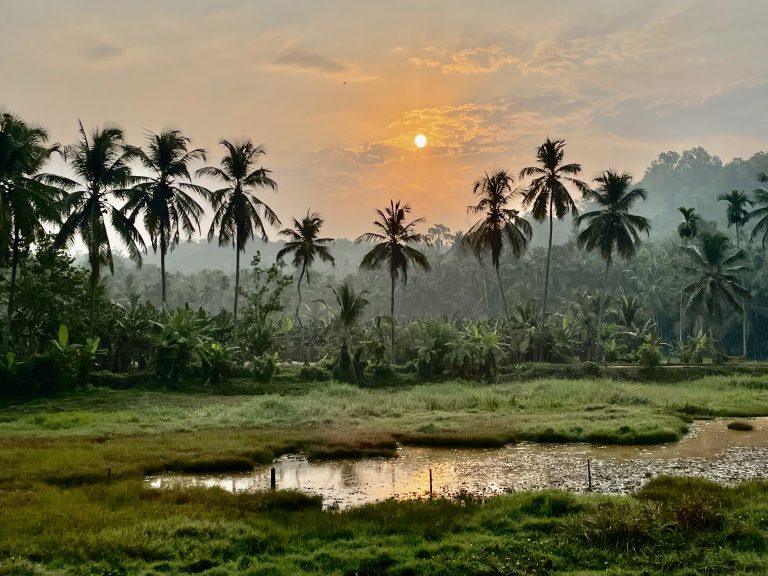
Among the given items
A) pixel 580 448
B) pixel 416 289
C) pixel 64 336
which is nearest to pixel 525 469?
pixel 580 448

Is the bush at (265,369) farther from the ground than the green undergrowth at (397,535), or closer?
farther from the ground

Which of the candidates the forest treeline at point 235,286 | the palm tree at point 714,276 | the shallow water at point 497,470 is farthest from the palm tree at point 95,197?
the palm tree at point 714,276

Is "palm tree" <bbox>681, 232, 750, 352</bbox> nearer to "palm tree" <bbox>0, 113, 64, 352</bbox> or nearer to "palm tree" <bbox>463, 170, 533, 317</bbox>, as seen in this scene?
"palm tree" <bbox>463, 170, 533, 317</bbox>

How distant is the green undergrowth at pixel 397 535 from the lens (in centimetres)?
973

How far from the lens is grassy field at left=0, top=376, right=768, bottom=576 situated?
988cm

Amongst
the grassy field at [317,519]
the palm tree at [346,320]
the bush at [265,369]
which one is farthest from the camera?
the palm tree at [346,320]

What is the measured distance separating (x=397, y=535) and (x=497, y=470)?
258 inches

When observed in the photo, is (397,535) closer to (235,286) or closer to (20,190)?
(20,190)

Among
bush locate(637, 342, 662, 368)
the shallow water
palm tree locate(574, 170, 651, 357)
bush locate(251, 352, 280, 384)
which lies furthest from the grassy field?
palm tree locate(574, 170, 651, 357)

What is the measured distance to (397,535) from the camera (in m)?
11.1

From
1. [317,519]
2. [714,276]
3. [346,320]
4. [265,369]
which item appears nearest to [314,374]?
[265,369]

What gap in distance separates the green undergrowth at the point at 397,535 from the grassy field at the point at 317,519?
3cm

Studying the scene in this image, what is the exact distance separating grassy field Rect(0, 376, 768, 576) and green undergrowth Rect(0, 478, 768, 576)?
0.03 m

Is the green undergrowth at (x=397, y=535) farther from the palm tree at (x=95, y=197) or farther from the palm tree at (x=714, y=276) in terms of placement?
the palm tree at (x=714, y=276)
